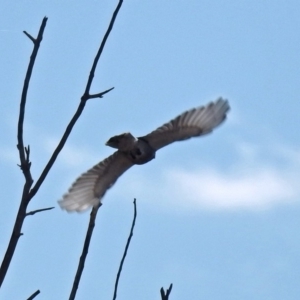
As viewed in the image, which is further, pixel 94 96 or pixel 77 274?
pixel 94 96

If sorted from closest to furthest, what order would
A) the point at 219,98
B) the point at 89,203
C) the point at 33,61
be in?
the point at 33,61, the point at 219,98, the point at 89,203

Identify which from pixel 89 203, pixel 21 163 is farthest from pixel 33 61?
pixel 89 203

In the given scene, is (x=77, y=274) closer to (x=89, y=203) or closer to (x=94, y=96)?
(x=94, y=96)

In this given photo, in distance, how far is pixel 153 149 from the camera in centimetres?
805

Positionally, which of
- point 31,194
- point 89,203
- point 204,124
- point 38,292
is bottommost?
point 38,292

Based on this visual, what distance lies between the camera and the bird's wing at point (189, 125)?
314 inches

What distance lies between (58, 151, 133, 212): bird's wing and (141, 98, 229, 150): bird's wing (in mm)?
437

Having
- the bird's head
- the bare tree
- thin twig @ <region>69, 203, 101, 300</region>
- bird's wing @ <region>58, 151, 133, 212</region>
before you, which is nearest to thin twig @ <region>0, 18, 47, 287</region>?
the bare tree

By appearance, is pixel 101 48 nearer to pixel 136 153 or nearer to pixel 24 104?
pixel 24 104

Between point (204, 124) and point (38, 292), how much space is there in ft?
15.7

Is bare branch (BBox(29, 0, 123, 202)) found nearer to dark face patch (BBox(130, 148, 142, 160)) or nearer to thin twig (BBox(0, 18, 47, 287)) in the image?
thin twig (BBox(0, 18, 47, 287))

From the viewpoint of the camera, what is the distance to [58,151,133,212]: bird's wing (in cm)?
843

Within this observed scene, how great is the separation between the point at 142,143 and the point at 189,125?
51 centimetres

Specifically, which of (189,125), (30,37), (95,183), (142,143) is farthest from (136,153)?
(30,37)
